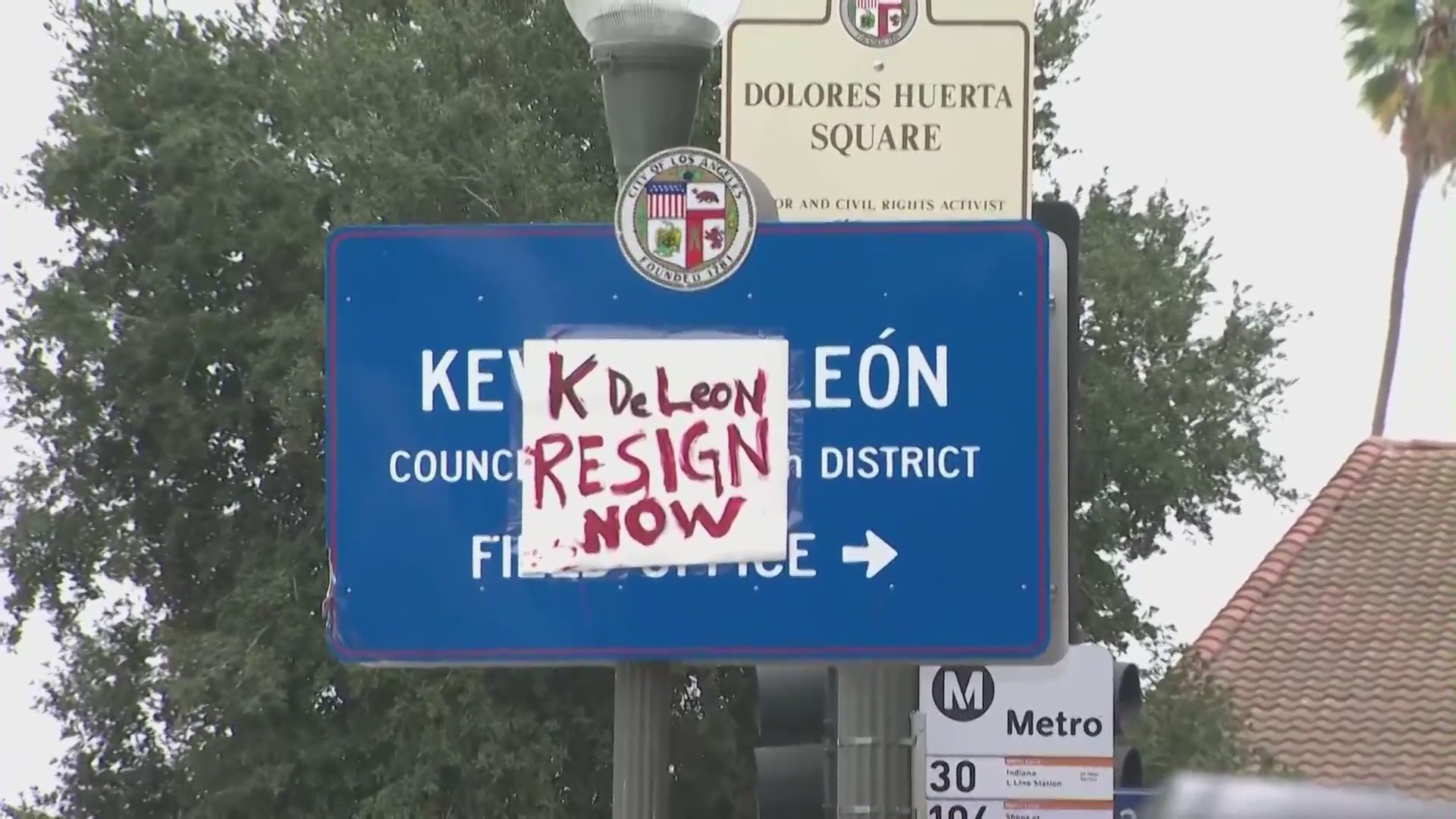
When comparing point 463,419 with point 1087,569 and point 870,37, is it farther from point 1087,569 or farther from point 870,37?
point 1087,569

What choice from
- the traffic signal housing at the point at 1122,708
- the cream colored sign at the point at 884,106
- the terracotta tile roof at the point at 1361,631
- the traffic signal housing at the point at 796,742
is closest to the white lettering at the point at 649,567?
the traffic signal housing at the point at 796,742

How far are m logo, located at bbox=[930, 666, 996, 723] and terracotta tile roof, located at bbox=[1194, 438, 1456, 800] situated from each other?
15.2 meters

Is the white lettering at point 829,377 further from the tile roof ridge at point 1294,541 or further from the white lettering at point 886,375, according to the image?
the tile roof ridge at point 1294,541

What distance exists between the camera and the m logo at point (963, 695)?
32.4ft

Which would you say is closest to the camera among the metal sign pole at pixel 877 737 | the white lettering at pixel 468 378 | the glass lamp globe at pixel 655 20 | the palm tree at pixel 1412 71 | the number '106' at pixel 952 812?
the white lettering at pixel 468 378

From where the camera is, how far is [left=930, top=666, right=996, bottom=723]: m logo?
9.89 metres

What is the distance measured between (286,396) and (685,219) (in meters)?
15.0

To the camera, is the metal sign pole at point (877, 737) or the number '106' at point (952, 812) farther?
the number '106' at point (952, 812)

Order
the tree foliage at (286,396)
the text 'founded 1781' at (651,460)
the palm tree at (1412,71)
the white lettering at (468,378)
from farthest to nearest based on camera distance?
the palm tree at (1412,71) → the tree foliage at (286,396) → the white lettering at (468,378) → the text 'founded 1781' at (651,460)

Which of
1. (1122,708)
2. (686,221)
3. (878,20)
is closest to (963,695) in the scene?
(1122,708)

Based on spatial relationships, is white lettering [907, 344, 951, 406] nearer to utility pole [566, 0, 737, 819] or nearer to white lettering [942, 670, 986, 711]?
utility pole [566, 0, 737, 819]

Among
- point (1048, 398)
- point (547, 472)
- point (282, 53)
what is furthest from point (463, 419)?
point (282, 53)

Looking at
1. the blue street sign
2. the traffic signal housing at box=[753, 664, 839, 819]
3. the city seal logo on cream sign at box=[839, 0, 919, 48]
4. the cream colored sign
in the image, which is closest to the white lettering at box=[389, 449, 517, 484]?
the blue street sign

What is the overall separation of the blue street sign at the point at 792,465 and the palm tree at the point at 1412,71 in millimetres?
32666
